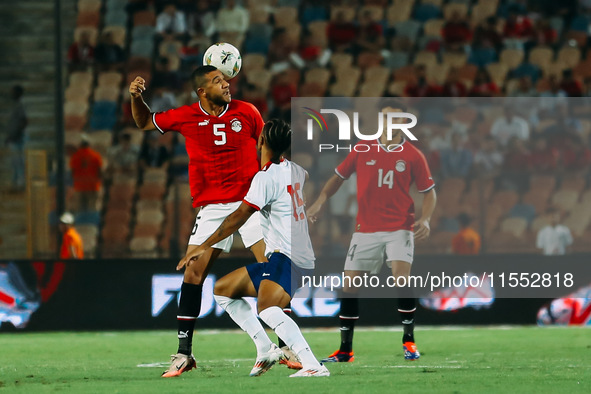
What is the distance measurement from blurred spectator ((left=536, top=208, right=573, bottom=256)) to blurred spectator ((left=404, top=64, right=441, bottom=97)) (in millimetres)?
3985

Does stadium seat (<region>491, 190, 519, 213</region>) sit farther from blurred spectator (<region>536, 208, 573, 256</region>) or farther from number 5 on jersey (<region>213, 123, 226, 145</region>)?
number 5 on jersey (<region>213, 123, 226, 145</region>)

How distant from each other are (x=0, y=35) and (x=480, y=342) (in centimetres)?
1148

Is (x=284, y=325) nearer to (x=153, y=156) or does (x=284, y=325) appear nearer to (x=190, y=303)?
(x=190, y=303)

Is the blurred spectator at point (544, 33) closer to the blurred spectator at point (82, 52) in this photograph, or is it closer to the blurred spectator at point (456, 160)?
the blurred spectator at point (456, 160)

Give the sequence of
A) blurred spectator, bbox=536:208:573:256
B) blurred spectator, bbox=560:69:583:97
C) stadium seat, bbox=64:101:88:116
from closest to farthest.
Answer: blurred spectator, bbox=536:208:573:256 → blurred spectator, bbox=560:69:583:97 → stadium seat, bbox=64:101:88:116

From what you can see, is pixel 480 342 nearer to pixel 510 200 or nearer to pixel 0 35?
pixel 510 200

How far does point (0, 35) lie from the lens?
62.1ft

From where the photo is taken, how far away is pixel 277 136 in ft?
23.8

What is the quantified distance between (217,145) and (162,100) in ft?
30.6

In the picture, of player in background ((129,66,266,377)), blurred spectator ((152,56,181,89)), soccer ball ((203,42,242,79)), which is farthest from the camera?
blurred spectator ((152,56,181,89))

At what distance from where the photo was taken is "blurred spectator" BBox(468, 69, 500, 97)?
55.7ft

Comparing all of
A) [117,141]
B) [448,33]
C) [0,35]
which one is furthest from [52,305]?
[448,33]

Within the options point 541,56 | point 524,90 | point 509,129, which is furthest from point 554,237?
point 541,56

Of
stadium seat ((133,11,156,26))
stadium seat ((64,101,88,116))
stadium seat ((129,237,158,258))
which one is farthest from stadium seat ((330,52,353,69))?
stadium seat ((129,237,158,258))
